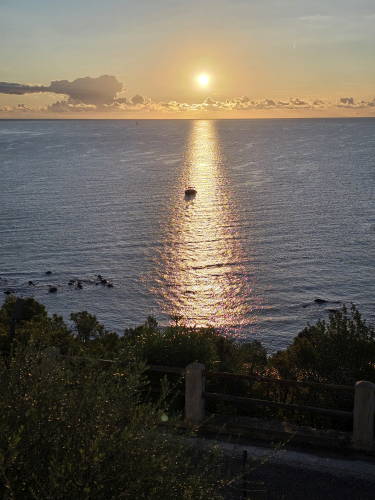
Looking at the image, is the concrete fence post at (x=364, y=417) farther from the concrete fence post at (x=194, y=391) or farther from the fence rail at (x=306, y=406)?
the concrete fence post at (x=194, y=391)

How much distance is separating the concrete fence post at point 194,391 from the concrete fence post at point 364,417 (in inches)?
150

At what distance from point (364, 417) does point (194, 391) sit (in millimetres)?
4211

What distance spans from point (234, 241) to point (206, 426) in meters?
65.7

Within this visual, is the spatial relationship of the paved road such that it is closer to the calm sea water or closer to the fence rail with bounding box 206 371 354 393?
the fence rail with bounding box 206 371 354 393

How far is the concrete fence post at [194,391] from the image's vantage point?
14.0 metres

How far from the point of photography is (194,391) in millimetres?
14047

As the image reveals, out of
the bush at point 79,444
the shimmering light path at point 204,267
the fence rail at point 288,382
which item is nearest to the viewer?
the bush at point 79,444

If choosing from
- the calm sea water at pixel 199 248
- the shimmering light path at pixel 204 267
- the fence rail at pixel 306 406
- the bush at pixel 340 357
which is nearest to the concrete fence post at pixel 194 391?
the fence rail at pixel 306 406

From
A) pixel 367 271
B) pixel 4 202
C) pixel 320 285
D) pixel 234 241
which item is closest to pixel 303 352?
pixel 320 285

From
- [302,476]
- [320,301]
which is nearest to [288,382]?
[302,476]

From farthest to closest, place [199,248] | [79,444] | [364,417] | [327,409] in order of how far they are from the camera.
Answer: [199,248], [327,409], [364,417], [79,444]

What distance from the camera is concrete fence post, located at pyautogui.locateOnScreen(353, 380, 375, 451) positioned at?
503 inches

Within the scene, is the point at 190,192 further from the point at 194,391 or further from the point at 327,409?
the point at 327,409

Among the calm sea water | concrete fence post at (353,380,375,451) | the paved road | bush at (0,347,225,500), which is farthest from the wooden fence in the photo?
the calm sea water
